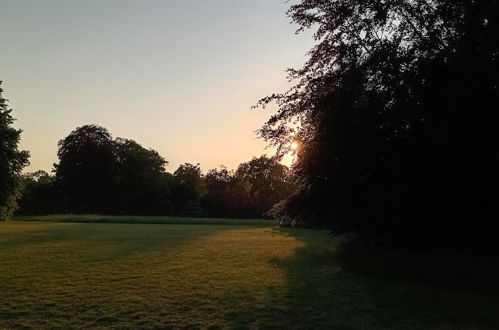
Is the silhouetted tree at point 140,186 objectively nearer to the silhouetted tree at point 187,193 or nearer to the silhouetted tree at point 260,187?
the silhouetted tree at point 187,193

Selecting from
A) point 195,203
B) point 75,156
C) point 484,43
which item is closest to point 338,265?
point 484,43

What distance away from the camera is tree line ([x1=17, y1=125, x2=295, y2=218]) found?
260 feet

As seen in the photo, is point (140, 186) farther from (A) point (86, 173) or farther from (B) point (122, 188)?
(A) point (86, 173)

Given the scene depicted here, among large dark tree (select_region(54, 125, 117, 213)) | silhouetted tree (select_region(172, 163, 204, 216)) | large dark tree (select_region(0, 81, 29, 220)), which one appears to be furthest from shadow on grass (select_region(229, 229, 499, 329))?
large dark tree (select_region(54, 125, 117, 213))

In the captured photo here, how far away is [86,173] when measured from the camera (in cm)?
8038

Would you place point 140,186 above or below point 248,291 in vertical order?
above

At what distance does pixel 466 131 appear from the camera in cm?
1066

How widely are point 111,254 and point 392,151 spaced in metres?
8.88

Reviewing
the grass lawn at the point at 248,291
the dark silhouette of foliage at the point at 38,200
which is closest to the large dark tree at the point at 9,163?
the grass lawn at the point at 248,291

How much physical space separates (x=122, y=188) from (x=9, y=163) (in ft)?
121

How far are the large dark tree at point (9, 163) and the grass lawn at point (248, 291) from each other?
3146 centimetres

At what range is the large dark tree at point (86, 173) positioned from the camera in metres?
79.2

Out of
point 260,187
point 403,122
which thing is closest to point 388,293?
point 403,122

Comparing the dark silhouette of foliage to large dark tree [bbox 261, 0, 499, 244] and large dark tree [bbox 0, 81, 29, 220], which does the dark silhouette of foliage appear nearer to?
large dark tree [bbox 0, 81, 29, 220]
